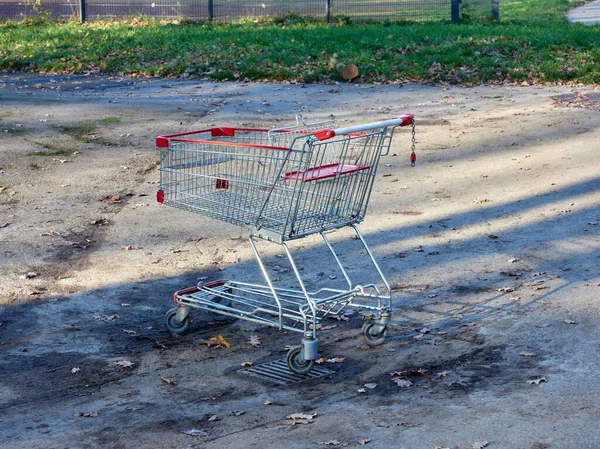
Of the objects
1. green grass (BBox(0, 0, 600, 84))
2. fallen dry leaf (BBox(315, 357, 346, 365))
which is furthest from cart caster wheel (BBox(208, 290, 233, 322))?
green grass (BBox(0, 0, 600, 84))

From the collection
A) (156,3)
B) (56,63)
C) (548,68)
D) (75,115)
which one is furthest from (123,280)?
(156,3)

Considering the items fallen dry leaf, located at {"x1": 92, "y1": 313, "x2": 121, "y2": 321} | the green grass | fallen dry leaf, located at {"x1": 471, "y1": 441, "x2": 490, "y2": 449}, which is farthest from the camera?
the green grass

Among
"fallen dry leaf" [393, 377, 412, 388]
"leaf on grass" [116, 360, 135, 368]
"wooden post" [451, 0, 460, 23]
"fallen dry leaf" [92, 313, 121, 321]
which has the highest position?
"wooden post" [451, 0, 460, 23]

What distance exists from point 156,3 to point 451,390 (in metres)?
20.3

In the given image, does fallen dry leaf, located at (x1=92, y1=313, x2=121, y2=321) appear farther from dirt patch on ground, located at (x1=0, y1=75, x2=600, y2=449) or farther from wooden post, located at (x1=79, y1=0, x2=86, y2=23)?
wooden post, located at (x1=79, y1=0, x2=86, y2=23)

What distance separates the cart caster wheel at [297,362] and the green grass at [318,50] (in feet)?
37.3

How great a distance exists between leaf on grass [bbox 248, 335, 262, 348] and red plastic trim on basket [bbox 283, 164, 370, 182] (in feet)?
4.01

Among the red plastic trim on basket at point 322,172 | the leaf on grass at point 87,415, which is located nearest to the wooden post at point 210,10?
the red plastic trim on basket at point 322,172

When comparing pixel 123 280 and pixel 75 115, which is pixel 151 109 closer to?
pixel 75 115

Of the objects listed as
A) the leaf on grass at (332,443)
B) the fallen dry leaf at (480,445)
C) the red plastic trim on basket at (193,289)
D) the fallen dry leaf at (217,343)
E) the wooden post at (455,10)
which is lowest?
the fallen dry leaf at (217,343)

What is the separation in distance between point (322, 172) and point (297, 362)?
1257 millimetres

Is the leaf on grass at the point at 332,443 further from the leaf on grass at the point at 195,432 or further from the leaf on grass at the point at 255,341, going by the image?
the leaf on grass at the point at 255,341

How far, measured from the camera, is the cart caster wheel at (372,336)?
→ 556 cm

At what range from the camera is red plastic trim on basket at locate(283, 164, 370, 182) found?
17.3 ft
